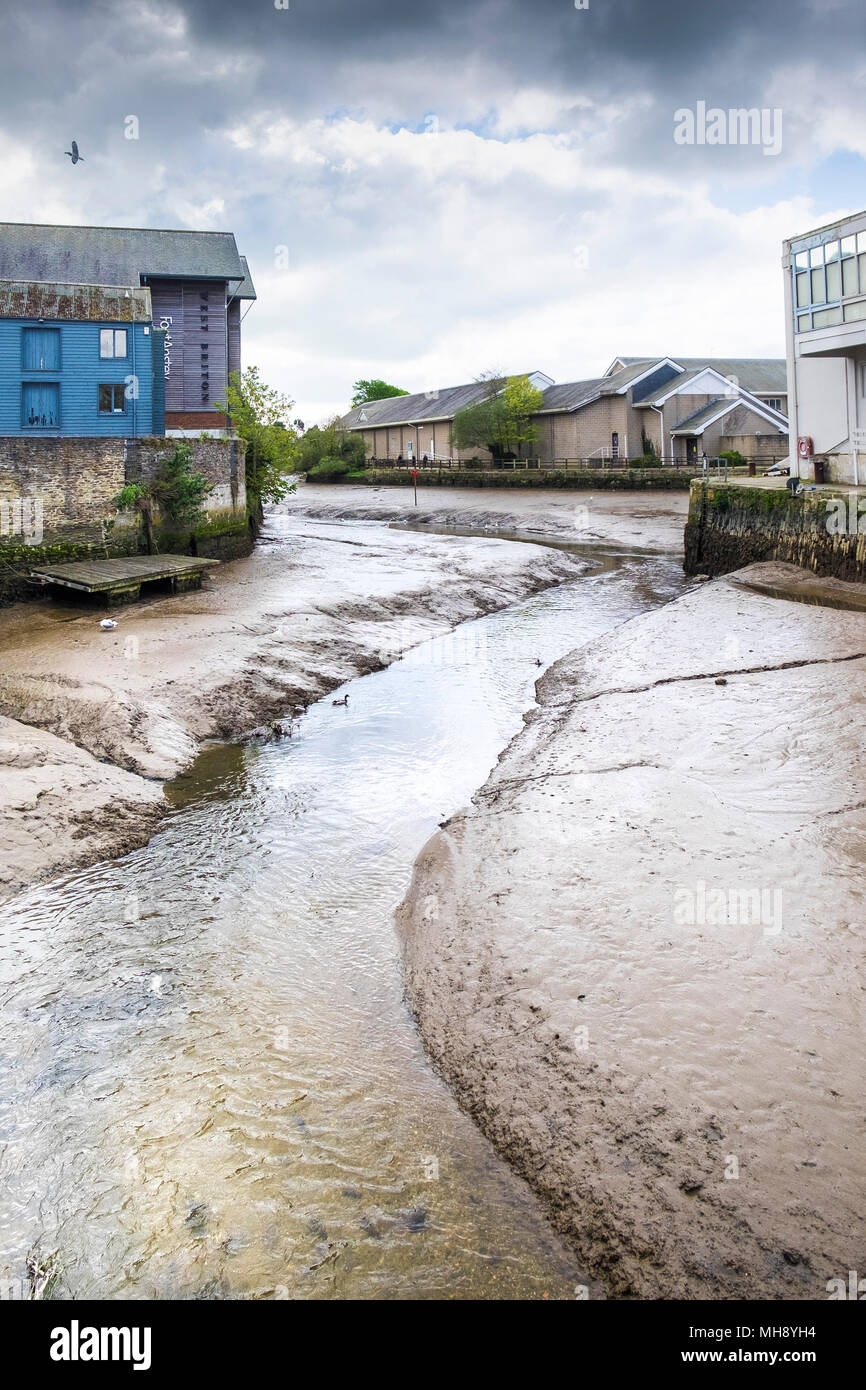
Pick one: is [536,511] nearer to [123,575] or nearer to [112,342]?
[112,342]

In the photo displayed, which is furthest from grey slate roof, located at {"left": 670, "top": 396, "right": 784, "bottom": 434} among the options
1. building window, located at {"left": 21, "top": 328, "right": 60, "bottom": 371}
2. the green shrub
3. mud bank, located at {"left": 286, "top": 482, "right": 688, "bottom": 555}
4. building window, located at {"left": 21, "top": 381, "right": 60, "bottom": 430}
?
building window, located at {"left": 21, "top": 381, "right": 60, "bottom": 430}

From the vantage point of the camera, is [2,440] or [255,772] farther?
A: [2,440]

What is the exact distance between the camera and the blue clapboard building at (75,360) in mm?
21812

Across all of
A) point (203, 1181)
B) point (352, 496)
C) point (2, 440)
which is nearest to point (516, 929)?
point (203, 1181)

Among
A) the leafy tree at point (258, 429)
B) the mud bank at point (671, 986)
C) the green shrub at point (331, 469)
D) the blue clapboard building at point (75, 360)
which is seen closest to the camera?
the mud bank at point (671, 986)

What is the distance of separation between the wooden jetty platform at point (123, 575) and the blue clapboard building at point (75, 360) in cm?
407

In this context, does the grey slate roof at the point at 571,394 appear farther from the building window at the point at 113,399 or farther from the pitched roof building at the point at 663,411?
the building window at the point at 113,399

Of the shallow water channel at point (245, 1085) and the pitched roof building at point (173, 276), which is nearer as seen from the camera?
the shallow water channel at point (245, 1085)

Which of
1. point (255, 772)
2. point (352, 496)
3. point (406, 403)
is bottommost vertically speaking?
point (255, 772)

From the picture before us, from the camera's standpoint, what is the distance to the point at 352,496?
55844 mm

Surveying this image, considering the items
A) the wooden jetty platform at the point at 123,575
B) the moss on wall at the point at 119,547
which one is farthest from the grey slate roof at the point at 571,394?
the wooden jetty platform at the point at 123,575

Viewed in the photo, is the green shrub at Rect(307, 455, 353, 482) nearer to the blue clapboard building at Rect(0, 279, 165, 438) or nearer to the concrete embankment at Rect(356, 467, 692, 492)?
the concrete embankment at Rect(356, 467, 692, 492)

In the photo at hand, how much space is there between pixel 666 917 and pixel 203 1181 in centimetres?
332
